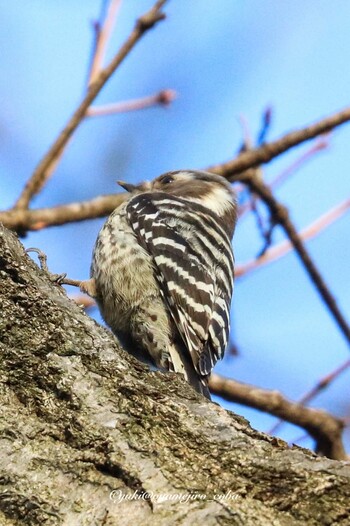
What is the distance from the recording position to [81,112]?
4.84 m

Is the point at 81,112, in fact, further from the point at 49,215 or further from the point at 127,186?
the point at 127,186

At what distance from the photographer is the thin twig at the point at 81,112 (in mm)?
4695

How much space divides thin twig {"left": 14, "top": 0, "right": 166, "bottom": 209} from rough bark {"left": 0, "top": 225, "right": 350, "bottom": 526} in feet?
6.17

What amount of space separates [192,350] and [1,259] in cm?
215

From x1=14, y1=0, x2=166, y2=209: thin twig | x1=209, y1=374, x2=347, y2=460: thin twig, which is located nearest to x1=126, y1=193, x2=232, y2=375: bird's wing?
x1=209, y1=374, x2=347, y2=460: thin twig

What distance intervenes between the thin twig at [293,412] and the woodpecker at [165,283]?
0.23 meters

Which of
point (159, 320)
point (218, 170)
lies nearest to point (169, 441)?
point (159, 320)

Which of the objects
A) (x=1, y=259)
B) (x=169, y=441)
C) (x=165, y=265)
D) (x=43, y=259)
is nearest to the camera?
(x=169, y=441)

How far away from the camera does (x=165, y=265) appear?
17.0 feet

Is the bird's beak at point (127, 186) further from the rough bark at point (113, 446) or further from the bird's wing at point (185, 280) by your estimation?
the rough bark at point (113, 446)

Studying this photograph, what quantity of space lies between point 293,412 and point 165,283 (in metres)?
1.13

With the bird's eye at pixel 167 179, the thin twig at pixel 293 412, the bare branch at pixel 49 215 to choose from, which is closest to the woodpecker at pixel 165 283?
the thin twig at pixel 293 412

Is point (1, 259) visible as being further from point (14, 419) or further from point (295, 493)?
point (295, 493)

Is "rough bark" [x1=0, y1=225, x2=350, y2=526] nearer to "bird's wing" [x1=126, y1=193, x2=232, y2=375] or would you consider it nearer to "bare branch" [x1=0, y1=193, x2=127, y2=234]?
"bare branch" [x1=0, y1=193, x2=127, y2=234]
